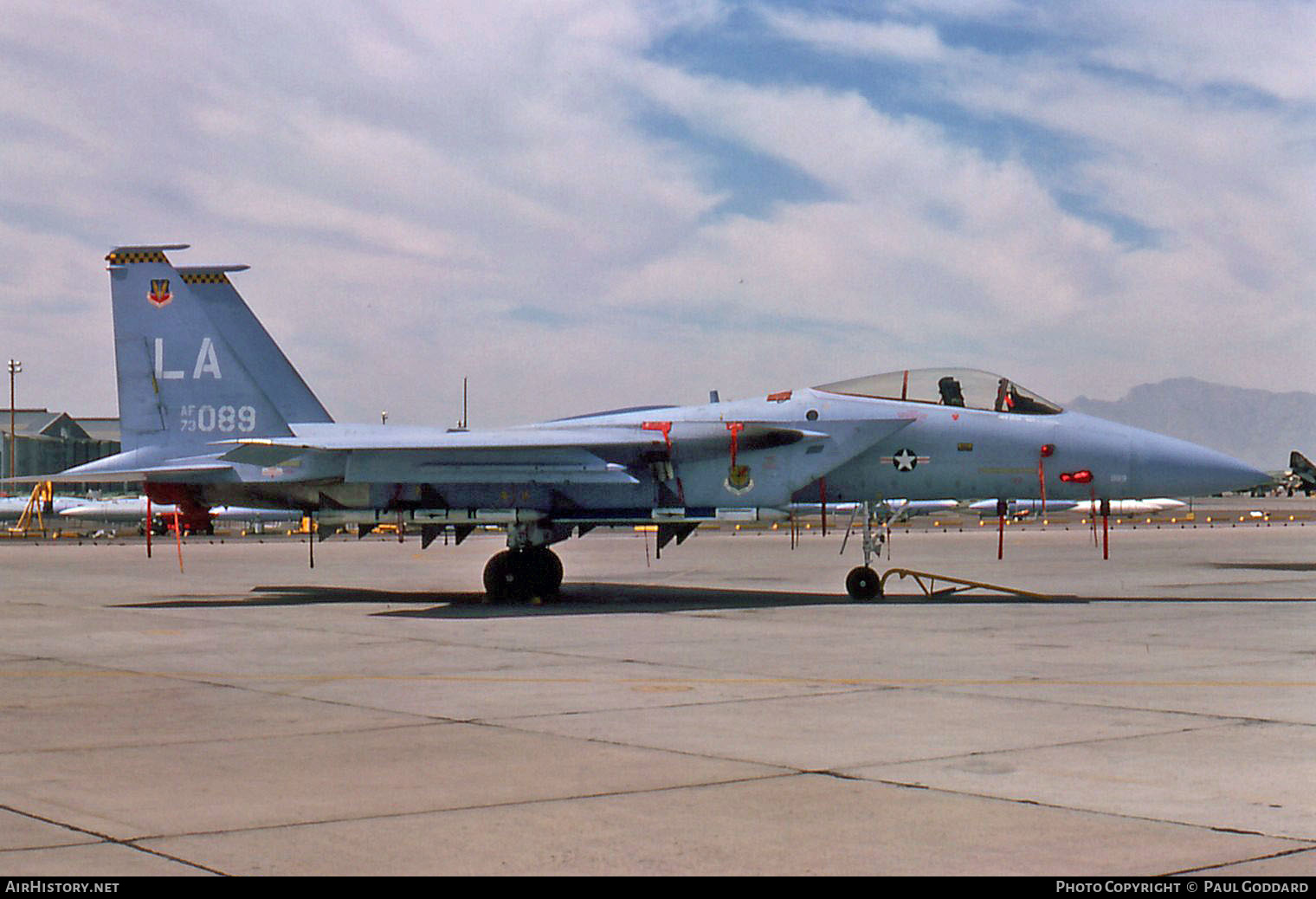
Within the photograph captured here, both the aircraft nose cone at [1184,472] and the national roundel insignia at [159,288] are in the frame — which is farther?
the national roundel insignia at [159,288]

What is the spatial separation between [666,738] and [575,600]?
11.0m

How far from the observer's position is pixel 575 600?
18828 millimetres

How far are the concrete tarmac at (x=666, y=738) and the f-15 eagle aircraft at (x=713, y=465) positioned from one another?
1.33 metres

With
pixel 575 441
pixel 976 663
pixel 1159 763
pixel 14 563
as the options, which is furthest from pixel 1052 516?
pixel 1159 763

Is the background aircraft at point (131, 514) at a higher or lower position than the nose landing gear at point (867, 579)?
higher

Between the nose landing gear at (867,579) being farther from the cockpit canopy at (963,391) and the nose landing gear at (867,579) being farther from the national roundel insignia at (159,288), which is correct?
the national roundel insignia at (159,288)

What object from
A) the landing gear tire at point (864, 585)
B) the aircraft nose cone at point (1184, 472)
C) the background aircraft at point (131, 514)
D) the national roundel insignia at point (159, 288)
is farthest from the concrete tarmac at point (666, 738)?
the background aircraft at point (131, 514)

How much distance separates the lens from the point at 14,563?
2975 cm

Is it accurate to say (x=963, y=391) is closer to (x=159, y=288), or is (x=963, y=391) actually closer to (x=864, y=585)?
(x=864, y=585)

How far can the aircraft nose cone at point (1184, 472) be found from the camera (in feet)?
56.5

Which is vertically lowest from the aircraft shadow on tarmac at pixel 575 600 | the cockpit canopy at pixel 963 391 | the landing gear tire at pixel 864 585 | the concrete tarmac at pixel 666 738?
the concrete tarmac at pixel 666 738

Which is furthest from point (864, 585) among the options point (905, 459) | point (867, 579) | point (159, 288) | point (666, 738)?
point (159, 288)

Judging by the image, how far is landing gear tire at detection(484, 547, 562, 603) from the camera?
1842 centimetres

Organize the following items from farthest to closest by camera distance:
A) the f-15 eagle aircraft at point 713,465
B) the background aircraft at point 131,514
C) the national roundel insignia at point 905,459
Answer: the background aircraft at point 131,514 < the national roundel insignia at point 905,459 < the f-15 eagle aircraft at point 713,465
